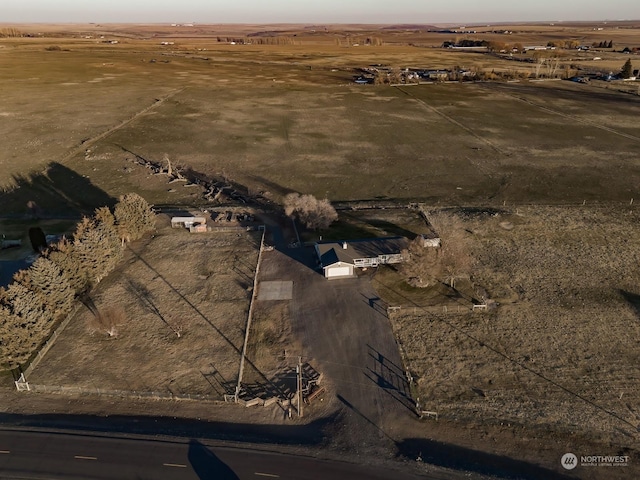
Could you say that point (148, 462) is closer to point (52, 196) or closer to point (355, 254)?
point (355, 254)

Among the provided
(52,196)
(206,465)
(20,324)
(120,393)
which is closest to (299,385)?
(206,465)

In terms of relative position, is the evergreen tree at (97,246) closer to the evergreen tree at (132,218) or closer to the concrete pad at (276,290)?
the evergreen tree at (132,218)

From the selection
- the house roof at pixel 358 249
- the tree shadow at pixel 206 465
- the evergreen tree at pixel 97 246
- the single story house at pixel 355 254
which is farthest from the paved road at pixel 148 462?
the house roof at pixel 358 249

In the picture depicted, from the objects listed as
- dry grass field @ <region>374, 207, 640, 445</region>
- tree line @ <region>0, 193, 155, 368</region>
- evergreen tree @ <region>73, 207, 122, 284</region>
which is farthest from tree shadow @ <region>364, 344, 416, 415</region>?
evergreen tree @ <region>73, 207, 122, 284</region>

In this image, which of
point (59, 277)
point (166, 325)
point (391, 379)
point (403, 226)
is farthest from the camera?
point (403, 226)

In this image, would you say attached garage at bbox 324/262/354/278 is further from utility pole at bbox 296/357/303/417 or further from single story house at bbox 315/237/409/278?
utility pole at bbox 296/357/303/417

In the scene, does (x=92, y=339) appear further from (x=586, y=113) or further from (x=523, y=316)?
(x=586, y=113)

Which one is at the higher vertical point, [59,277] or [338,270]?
[59,277]

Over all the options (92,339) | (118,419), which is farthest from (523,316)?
(92,339)
